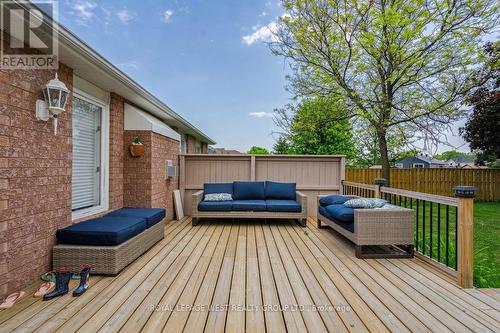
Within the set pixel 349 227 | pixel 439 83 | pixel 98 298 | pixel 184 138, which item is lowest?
pixel 98 298

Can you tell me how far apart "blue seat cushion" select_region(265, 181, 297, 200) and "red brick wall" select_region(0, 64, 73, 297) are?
13.0ft

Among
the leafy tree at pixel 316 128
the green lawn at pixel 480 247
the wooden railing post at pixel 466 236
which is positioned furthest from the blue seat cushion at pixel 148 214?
the leafy tree at pixel 316 128

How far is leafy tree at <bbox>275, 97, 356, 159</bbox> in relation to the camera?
8.98 metres

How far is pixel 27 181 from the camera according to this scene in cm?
257

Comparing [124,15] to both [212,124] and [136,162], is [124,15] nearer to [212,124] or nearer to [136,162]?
[136,162]

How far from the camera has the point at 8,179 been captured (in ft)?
7.73

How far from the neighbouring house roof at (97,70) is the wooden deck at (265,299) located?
8.16 feet

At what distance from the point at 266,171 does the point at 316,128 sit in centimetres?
403

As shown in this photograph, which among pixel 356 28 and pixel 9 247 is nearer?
pixel 9 247

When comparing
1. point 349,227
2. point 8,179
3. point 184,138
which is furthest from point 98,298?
point 184,138

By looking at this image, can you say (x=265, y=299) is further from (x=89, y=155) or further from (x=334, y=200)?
(x=89, y=155)

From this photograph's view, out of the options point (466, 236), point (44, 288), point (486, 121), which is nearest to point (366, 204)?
point (466, 236)

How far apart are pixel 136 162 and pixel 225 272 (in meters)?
3.01

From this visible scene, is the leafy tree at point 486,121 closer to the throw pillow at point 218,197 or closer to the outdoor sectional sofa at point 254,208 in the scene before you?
the outdoor sectional sofa at point 254,208
